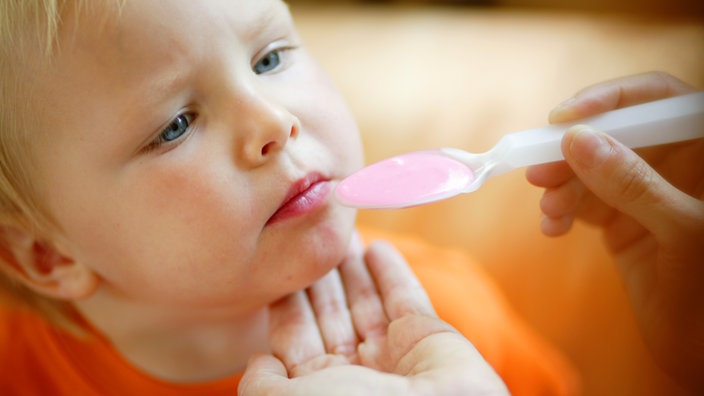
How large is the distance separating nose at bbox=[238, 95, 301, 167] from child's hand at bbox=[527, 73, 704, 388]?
0.75 feet

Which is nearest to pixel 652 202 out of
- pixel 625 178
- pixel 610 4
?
pixel 625 178

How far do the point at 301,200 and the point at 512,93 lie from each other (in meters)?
0.69

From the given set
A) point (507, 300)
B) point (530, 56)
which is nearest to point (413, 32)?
point (530, 56)

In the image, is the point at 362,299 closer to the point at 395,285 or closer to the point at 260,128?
the point at 395,285

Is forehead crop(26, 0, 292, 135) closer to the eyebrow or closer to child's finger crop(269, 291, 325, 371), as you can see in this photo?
the eyebrow

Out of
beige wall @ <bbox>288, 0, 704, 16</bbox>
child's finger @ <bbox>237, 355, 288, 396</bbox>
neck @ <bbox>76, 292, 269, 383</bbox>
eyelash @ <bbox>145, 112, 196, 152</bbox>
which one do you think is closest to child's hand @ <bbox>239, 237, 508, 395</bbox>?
child's finger @ <bbox>237, 355, 288, 396</bbox>

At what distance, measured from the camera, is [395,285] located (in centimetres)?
67

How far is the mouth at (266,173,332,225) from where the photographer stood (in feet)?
1.94

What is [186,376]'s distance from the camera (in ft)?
2.64

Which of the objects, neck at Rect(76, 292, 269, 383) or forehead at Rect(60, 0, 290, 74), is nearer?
forehead at Rect(60, 0, 290, 74)

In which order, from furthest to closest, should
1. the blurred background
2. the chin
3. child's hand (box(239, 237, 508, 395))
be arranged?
the blurred background, the chin, child's hand (box(239, 237, 508, 395))

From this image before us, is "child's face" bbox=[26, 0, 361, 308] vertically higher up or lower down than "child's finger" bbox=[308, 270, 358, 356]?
higher up

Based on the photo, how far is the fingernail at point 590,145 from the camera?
0.52 m

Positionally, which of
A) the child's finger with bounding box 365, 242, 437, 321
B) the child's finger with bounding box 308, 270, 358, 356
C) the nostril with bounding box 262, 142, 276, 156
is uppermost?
the nostril with bounding box 262, 142, 276, 156
